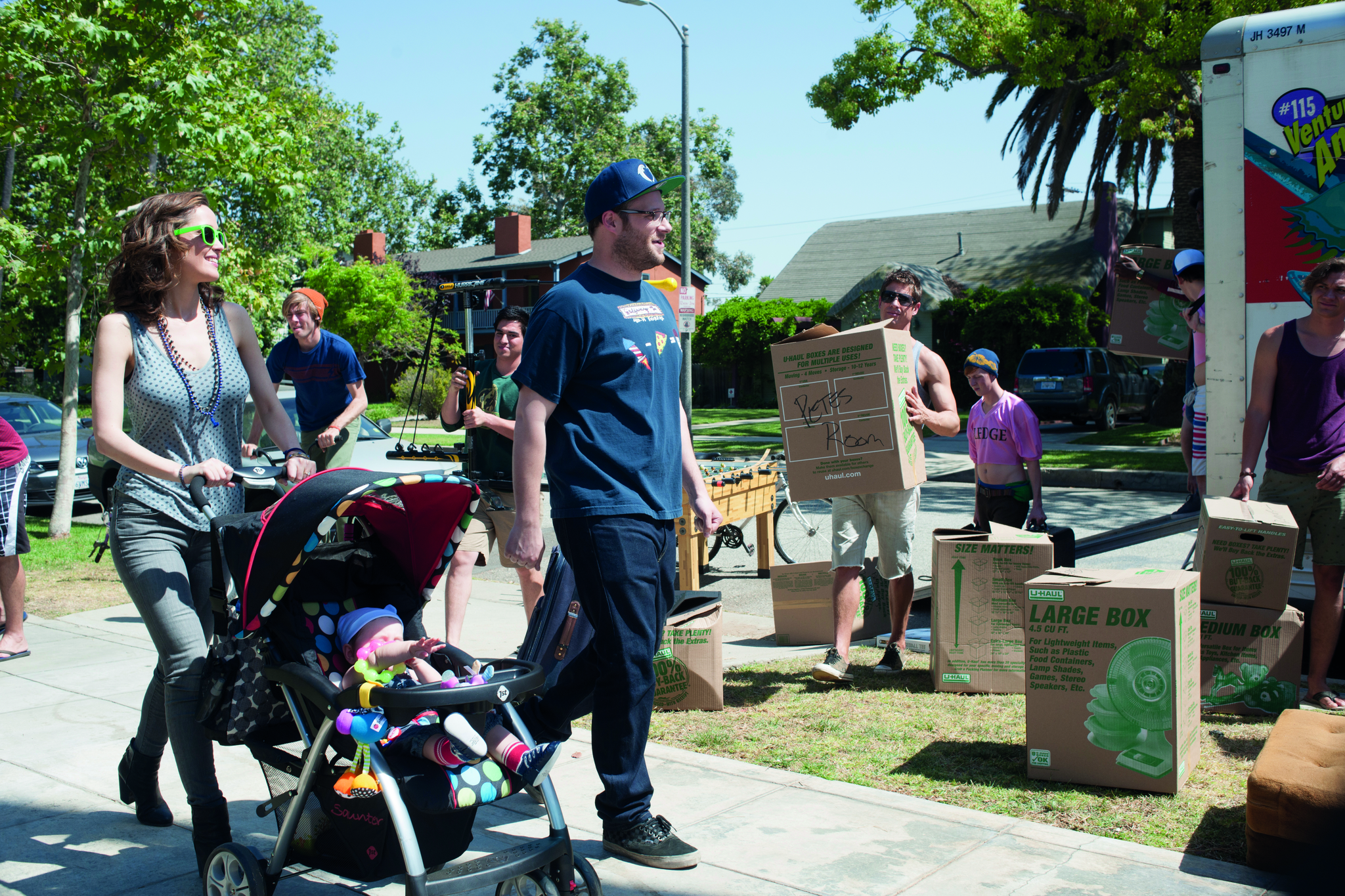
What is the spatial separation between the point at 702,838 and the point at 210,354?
7.54 ft

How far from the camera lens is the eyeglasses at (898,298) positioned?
17.6 feet

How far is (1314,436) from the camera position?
4.89 meters

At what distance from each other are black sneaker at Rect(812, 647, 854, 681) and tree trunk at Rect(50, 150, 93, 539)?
9.36 metres

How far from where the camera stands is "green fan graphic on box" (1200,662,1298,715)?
Result: 4.66m

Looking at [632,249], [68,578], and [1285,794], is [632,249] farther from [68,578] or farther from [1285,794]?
[68,578]

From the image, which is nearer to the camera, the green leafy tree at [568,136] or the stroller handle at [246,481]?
the stroller handle at [246,481]

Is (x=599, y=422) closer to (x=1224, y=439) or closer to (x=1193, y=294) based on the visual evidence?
(x=1224, y=439)

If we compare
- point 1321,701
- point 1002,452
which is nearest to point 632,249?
point 1321,701

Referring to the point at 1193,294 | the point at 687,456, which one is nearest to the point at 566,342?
the point at 687,456

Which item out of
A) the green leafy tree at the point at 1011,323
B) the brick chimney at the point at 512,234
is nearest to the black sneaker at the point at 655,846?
the green leafy tree at the point at 1011,323

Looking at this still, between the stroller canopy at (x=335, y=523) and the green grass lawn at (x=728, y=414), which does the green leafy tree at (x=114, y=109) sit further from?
the green grass lawn at (x=728, y=414)

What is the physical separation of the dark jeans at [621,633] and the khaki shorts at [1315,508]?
10.9 feet

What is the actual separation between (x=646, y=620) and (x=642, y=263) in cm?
118

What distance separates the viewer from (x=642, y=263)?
3.46 m
